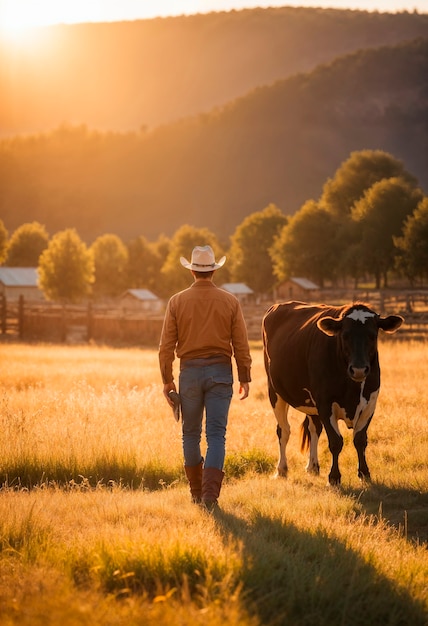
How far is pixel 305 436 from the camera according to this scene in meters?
11.0

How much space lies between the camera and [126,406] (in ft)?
44.9

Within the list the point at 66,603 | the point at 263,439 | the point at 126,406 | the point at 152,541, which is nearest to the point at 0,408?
the point at 126,406

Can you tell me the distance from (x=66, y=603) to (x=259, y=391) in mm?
13971

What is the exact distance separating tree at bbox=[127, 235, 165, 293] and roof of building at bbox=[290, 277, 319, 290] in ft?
121

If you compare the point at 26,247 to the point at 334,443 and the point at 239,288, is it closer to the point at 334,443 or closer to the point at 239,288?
the point at 239,288

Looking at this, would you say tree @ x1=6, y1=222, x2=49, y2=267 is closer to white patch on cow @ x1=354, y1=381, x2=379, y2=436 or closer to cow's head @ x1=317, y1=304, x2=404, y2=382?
cow's head @ x1=317, y1=304, x2=404, y2=382

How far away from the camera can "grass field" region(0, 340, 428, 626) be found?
498 cm

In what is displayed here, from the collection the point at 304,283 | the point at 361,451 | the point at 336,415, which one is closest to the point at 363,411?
the point at 336,415

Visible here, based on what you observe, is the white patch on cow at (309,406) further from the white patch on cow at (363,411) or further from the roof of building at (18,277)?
the roof of building at (18,277)

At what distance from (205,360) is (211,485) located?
1.20m

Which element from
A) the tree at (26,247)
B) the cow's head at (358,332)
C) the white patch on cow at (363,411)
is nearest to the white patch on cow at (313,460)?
the white patch on cow at (363,411)

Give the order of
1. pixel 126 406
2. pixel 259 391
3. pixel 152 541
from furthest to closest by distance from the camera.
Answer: pixel 259 391 → pixel 126 406 → pixel 152 541

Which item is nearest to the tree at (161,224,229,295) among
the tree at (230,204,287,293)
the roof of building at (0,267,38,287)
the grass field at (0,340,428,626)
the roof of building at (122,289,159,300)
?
the roof of building at (122,289,159,300)

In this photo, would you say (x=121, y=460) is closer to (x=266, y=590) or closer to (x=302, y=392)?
(x=302, y=392)
